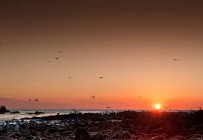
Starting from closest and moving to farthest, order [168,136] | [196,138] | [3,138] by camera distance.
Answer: [196,138], [168,136], [3,138]

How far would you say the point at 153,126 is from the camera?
3494 centimetres

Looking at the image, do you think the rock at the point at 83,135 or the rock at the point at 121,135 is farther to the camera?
the rock at the point at 121,135

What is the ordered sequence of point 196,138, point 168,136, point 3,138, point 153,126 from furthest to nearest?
point 153,126, point 3,138, point 168,136, point 196,138

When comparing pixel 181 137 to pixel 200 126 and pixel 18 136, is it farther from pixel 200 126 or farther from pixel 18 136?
pixel 18 136

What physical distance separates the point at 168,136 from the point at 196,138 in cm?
285

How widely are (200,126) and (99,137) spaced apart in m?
10.2

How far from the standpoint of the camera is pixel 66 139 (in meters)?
29.4

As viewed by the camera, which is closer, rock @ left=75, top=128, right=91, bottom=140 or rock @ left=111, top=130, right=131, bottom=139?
rock @ left=75, top=128, right=91, bottom=140

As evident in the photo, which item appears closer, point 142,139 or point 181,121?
point 142,139

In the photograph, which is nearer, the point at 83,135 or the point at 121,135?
the point at 83,135

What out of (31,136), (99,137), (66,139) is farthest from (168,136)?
(31,136)

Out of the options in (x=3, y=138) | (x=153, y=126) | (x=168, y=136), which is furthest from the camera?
(x=153, y=126)

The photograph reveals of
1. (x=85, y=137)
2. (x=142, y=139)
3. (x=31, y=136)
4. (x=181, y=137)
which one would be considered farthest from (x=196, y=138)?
(x=31, y=136)

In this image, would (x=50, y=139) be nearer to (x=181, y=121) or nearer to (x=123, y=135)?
(x=123, y=135)
